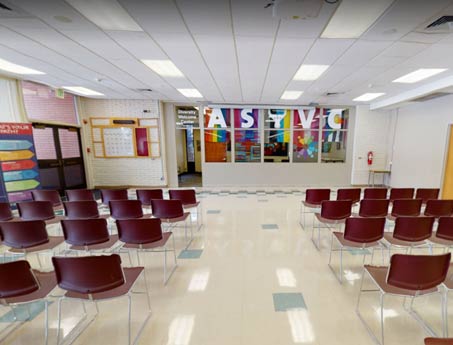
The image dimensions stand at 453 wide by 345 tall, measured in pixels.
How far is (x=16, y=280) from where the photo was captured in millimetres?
1495

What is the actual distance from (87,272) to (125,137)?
656cm

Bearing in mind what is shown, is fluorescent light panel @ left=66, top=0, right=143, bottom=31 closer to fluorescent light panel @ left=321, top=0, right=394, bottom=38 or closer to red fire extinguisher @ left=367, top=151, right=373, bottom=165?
fluorescent light panel @ left=321, top=0, right=394, bottom=38

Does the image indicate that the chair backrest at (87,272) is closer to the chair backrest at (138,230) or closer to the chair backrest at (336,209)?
the chair backrest at (138,230)

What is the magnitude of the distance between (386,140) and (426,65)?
445 cm

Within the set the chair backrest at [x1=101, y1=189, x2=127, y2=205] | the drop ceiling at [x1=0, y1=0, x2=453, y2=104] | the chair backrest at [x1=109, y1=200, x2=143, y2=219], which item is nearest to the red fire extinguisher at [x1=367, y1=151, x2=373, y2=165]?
the drop ceiling at [x1=0, y1=0, x2=453, y2=104]

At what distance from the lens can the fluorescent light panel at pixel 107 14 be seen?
2152 mm

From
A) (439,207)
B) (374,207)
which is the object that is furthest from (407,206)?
(374,207)

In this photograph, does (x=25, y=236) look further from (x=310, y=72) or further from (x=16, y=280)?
(x=310, y=72)

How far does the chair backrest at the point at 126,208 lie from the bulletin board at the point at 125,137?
430 centimetres

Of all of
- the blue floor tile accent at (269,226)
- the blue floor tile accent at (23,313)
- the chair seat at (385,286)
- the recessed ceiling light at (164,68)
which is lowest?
the blue floor tile accent at (269,226)

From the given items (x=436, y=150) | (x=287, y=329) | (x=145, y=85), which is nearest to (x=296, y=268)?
(x=287, y=329)

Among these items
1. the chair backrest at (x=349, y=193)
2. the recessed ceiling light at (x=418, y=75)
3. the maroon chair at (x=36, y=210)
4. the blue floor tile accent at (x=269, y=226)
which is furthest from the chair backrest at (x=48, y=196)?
the recessed ceiling light at (x=418, y=75)

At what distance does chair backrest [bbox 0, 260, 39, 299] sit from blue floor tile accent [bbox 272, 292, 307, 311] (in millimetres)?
2088

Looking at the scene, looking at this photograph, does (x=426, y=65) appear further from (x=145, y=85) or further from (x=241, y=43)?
(x=145, y=85)
